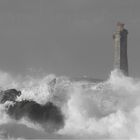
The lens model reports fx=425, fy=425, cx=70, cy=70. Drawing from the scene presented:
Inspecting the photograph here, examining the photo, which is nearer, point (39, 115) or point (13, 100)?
point (39, 115)

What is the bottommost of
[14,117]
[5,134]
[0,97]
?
[5,134]

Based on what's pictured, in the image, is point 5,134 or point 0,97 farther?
point 0,97

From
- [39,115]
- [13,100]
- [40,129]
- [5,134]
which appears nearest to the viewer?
[5,134]

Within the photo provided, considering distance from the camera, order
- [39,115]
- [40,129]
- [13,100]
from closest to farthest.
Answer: [40,129] → [39,115] → [13,100]

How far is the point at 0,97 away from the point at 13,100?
24.0ft

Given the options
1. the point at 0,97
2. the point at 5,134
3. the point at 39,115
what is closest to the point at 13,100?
the point at 0,97

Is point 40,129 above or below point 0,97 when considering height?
below

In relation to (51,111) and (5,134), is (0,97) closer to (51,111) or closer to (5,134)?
(51,111)

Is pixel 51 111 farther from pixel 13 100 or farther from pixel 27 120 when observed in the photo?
pixel 13 100

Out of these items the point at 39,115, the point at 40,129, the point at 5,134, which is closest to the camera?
the point at 5,134

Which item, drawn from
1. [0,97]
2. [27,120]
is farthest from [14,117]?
[0,97]

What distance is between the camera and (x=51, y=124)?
118500mm

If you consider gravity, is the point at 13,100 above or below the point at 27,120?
above

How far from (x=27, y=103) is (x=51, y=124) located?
16.1 meters
